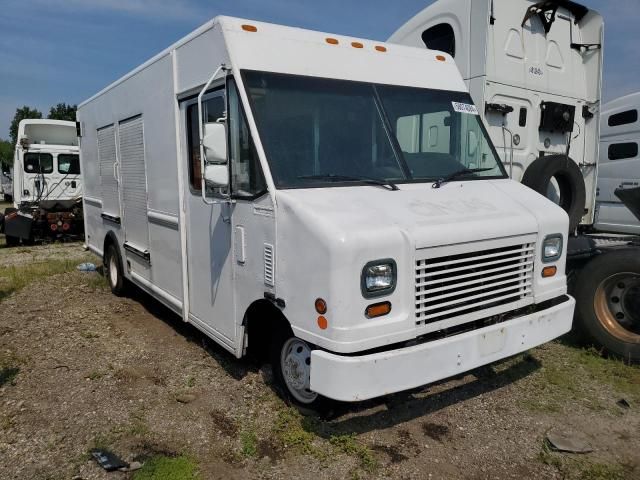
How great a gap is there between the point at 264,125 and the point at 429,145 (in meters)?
1.48

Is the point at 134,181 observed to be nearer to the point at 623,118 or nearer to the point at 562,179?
the point at 562,179

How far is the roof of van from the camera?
3.80 meters

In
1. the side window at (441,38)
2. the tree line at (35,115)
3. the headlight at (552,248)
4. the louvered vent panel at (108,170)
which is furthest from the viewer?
the tree line at (35,115)

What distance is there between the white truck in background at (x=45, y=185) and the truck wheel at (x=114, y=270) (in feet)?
24.7

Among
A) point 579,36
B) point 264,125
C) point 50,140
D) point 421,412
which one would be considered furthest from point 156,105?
point 50,140

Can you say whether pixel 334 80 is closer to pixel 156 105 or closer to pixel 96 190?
pixel 156 105

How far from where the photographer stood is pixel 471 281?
11.6ft

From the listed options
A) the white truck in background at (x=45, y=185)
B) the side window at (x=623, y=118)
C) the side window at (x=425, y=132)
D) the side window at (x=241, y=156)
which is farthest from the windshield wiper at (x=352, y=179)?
the white truck in background at (x=45, y=185)

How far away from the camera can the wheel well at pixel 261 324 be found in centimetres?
383

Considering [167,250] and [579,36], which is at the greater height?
[579,36]

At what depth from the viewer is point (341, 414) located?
3818 millimetres

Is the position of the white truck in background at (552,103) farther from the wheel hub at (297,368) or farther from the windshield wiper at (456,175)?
the wheel hub at (297,368)

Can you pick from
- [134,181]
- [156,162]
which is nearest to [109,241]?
[134,181]

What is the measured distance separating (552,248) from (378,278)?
1.67m
